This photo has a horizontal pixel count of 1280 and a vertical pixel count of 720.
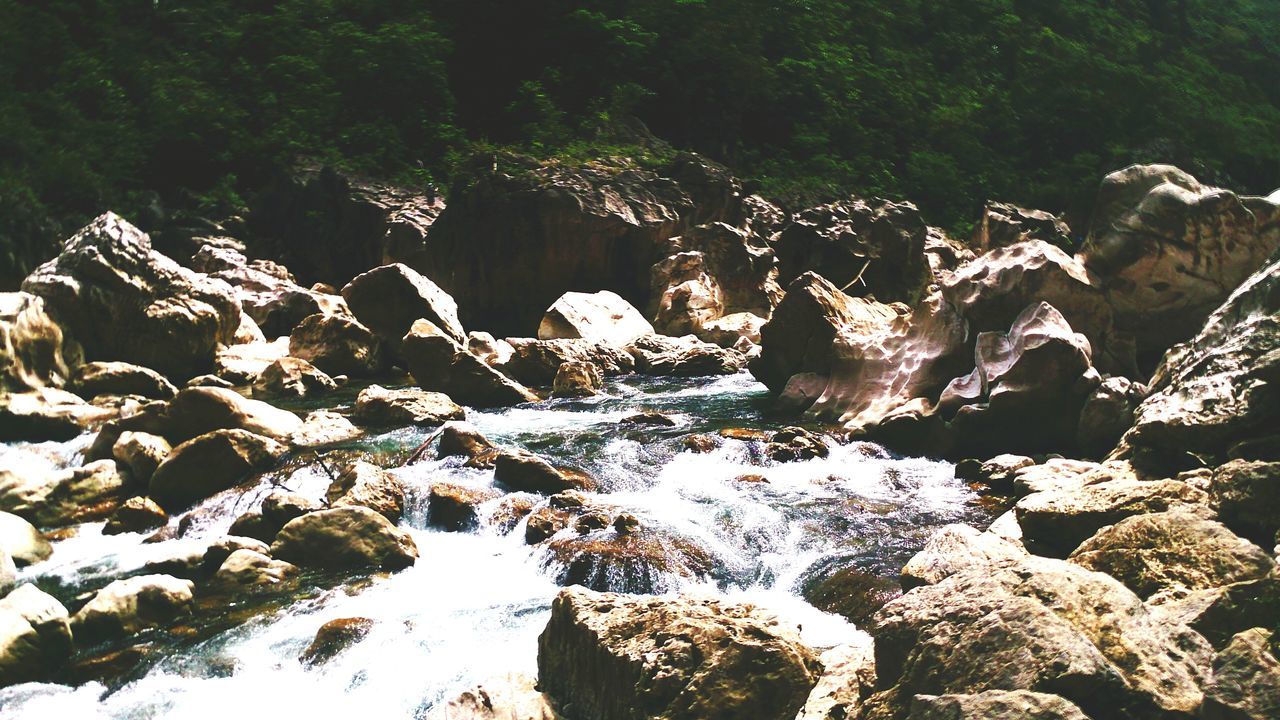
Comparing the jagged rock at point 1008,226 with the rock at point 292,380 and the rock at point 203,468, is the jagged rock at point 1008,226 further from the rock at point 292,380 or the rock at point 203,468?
the rock at point 203,468

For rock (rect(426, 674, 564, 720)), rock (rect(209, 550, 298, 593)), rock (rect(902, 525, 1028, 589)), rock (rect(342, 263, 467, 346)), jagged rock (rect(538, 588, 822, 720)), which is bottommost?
rock (rect(342, 263, 467, 346))

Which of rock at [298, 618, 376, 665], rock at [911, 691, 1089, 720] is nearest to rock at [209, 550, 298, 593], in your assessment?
rock at [298, 618, 376, 665]

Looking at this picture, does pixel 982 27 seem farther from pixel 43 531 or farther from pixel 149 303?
pixel 43 531

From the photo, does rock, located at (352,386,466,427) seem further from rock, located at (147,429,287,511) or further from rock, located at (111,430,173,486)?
rock, located at (111,430,173,486)

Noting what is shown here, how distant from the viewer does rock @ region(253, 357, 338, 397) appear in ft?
40.1

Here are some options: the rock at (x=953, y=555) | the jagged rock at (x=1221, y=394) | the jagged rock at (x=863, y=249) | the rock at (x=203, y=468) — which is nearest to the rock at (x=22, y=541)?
the rock at (x=203, y=468)

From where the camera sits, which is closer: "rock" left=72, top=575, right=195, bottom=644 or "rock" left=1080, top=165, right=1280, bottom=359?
"rock" left=72, top=575, right=195, bottom=644

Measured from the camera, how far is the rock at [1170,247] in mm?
9352

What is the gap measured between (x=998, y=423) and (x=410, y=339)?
755 cm

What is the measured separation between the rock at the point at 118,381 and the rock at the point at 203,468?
3.63 metres

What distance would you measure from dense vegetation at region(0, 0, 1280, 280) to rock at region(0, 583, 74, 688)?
1748 centimetres

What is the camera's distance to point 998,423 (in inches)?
344

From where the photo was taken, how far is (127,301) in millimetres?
11945

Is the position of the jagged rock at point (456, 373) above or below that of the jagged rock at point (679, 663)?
below
